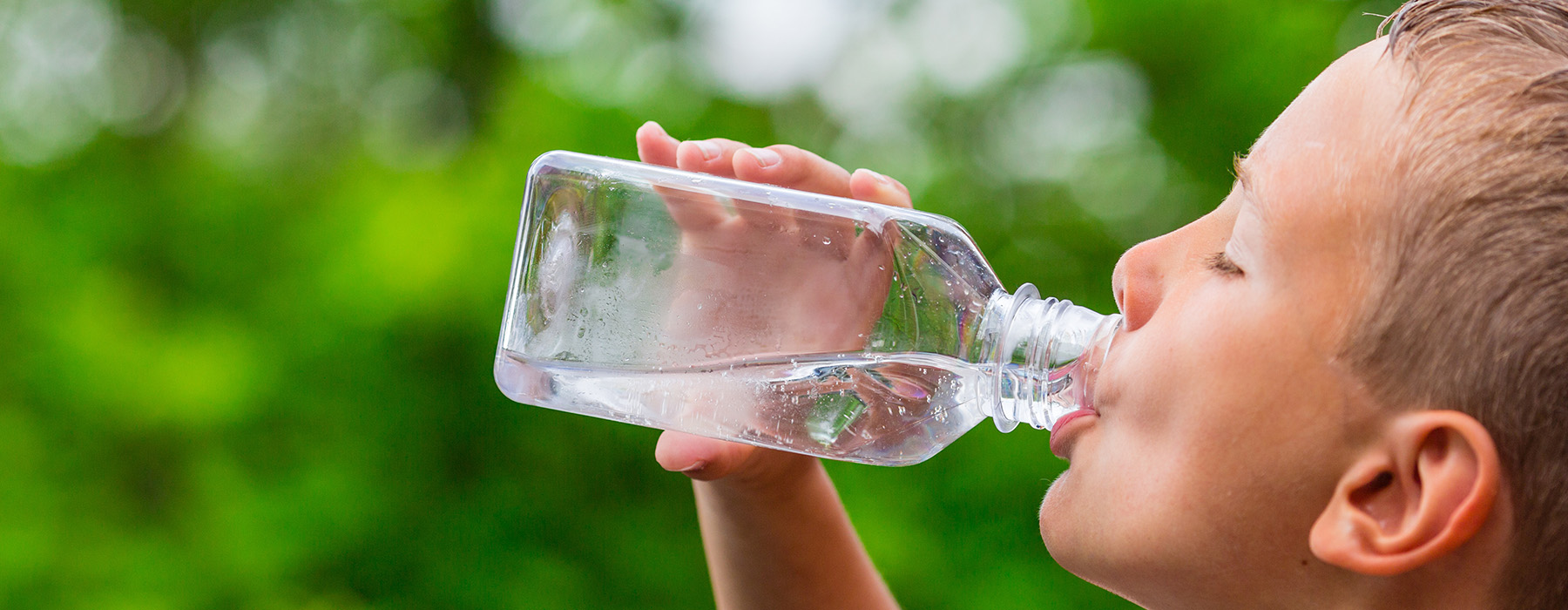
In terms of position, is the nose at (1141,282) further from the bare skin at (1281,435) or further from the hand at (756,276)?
the hand at (756,276)

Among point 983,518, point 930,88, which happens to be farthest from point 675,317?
point 930,88

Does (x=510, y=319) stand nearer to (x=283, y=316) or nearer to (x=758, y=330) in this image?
Result: (x=758, y=330)

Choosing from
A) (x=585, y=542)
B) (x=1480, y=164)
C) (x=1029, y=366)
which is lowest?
(x=585, y=542)

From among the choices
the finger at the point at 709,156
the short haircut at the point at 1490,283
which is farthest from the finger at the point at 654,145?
the short haircut at the point at 1490,283

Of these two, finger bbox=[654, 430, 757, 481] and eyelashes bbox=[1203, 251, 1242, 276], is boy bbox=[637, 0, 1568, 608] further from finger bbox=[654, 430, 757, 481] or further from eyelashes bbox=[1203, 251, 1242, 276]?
finger bbox=[654, 430, 757, 481]

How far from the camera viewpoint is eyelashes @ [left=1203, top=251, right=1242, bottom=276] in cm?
65

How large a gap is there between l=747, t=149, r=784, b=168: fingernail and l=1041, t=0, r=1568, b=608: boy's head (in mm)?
355

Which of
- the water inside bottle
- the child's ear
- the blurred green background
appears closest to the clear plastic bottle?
the water inside bottle

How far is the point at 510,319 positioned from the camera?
2.75 ft

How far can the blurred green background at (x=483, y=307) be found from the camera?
5.94ft

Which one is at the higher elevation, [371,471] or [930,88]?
[930,88]

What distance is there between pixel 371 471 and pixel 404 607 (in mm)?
238

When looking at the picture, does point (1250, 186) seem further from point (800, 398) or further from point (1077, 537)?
point (800, 398)

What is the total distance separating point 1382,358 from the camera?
59 cm
